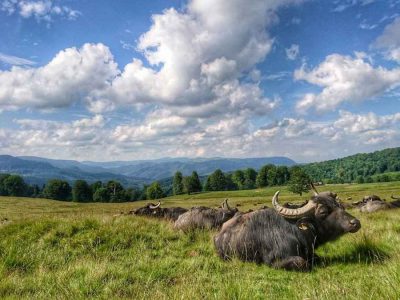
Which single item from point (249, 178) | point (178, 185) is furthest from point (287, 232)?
point (249, 178)

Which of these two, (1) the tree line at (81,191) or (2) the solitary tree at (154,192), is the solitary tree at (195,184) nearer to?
(1) the tree line at (81,191)

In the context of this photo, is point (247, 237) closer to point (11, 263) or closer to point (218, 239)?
point (218, 239)

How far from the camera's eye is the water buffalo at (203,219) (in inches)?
647

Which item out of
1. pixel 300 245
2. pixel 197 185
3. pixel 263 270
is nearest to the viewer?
pixel 263 270

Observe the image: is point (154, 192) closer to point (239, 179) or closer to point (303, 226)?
point (239, 179)

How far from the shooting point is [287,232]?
425 inches

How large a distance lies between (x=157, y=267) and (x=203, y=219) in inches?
282

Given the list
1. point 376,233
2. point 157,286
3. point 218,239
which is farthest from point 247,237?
point 376,233

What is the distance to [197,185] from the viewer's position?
160250 mm

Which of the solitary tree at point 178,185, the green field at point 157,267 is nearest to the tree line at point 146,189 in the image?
the solitary tree at point 178,185

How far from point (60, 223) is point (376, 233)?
479 inches

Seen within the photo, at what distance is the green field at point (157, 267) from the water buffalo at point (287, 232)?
438mm

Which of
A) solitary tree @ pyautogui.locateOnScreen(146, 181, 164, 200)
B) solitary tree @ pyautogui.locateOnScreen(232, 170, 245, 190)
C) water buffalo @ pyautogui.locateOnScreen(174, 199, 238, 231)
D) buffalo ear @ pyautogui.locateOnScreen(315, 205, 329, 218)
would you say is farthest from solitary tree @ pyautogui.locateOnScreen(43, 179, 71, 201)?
buffalo ear @ pyautogui.locateOnScreen(315, 205, 329, 218)

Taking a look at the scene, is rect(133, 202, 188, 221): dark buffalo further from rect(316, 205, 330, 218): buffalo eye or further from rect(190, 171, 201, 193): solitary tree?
rect(190, 171, 201, 193): solitary tree
